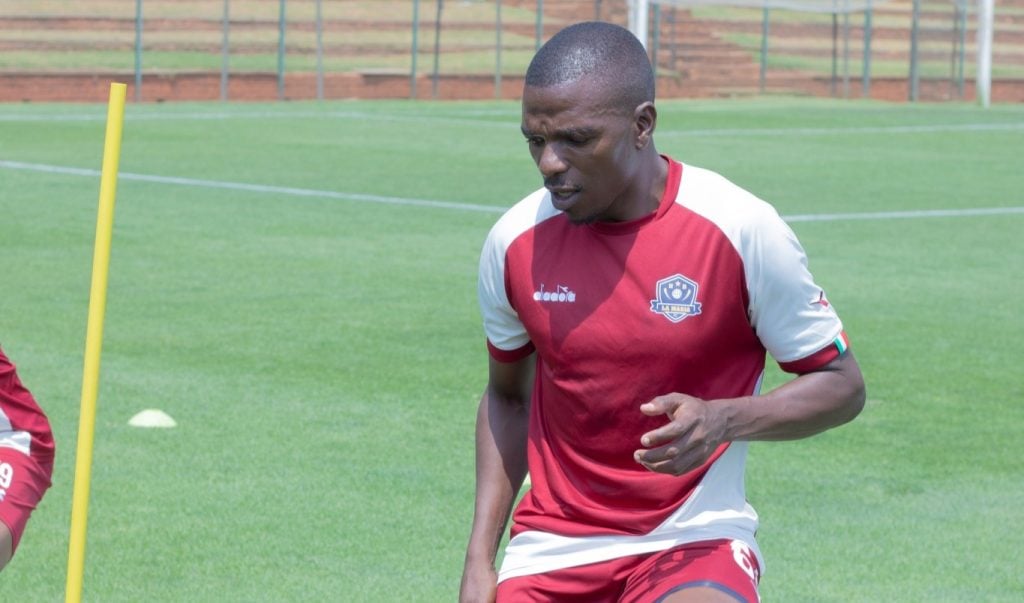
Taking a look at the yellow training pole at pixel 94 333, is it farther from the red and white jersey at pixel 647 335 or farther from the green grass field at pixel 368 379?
the green grass field at pixel 368 379

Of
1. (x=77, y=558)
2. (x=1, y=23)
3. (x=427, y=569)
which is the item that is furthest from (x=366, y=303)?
(x=1, y=23)

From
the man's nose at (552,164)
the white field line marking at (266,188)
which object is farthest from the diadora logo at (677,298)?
the white field line marking at (266,188)

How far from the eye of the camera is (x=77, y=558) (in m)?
4.57

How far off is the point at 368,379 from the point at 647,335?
18.4 feet

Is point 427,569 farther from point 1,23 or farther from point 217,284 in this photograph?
point 1,23

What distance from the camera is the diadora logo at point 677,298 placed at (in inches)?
161

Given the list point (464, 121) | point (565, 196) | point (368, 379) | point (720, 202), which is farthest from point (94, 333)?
point (464, 121)

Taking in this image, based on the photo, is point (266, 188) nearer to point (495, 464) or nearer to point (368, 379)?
point (368, 379)

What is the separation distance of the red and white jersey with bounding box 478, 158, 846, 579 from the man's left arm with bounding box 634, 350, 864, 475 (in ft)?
0.22

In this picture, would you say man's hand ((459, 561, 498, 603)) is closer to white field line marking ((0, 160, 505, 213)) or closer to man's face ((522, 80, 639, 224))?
man's face ((522, 80, 639, 224))

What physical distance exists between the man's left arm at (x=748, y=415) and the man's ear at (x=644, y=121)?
1.90ft

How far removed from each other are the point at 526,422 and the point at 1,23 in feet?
151

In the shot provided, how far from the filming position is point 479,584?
4.36 meters

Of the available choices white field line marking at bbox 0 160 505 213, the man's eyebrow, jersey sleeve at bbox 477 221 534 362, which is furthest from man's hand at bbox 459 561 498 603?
white field line marking at bbox 0 160 505 213
